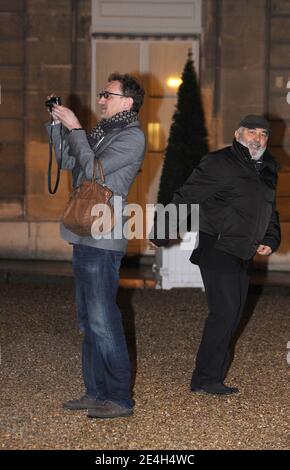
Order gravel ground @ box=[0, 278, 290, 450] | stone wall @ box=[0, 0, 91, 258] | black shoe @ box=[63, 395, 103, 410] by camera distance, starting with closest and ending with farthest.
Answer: gravel ground @ box=[0, 278, 290, 450] → black shoe @ box=[63, 395, 103, 410] → stone wall @ box=[0, 0, 91, 258]

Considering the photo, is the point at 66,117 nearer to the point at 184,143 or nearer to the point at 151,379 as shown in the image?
the point at 151,379

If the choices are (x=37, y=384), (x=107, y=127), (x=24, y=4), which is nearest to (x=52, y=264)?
(x=24, y=4)

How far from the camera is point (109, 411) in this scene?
21.4 ft

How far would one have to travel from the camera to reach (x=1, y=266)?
1412cm

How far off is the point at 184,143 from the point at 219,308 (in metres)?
6.14

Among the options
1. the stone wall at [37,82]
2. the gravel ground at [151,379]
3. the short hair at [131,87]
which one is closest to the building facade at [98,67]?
the stone wall at [37,82]

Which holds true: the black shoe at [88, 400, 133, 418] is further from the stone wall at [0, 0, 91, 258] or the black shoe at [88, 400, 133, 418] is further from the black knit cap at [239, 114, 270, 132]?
the stone wall at [0, 0, 91, 258]

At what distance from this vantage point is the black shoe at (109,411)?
6508mm

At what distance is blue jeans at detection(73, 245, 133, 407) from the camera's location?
21.1 ft

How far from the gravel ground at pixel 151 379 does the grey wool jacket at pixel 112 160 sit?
998mm

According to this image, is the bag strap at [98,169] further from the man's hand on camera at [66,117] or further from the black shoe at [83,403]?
the black shoe at [83,403]

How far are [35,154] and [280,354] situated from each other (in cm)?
732

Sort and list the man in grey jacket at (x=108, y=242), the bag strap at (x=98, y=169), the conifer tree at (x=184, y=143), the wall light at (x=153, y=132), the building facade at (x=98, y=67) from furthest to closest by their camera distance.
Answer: the wall light at (x=153, y=132) < the building facade at (x=98, y=67) < the conifer tree at (x=184, y=143) < the man in grey jacket at (x=108, y=242) < the bag strap at (x=98, y=169)

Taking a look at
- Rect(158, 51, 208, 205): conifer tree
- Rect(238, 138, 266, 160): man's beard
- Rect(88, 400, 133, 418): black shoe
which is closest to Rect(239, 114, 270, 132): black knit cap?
Rect(238, 138, 266, 160): man's beard
